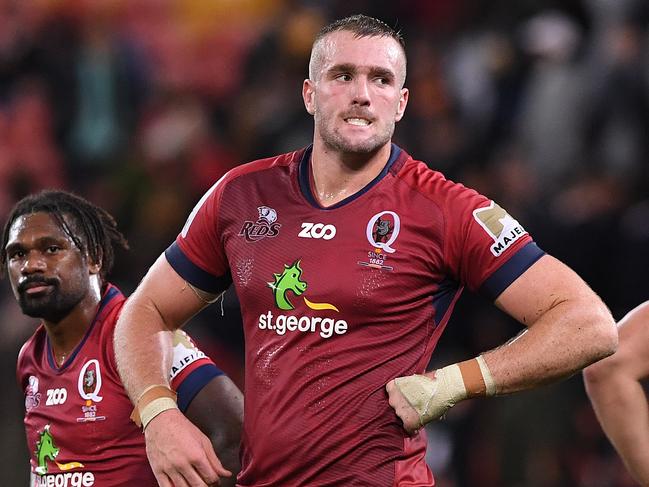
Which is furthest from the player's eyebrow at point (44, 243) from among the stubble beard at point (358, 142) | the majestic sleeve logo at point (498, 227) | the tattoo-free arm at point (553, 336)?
the tattoo-free arm at point (553, 336)

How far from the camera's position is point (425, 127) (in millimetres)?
8555

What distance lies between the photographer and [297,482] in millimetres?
3811

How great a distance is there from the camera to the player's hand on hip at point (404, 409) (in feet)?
12.2

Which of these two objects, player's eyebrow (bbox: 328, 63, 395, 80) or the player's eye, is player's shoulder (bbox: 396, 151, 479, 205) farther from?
the player's eye

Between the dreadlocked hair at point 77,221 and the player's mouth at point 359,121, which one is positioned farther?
the dreadlocked hair at point 77,221

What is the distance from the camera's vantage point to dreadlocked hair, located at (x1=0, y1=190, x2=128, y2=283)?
498 centimetres

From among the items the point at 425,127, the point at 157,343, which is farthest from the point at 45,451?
the point at 425,127

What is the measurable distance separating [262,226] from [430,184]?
57 cm

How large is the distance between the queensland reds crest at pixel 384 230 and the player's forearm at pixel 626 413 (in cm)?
119

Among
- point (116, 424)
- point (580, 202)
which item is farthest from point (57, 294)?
point (580, 202)

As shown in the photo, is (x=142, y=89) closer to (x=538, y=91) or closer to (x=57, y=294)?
(x=538, y=91)

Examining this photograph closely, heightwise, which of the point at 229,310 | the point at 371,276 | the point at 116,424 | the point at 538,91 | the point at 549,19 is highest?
the point at 549,19

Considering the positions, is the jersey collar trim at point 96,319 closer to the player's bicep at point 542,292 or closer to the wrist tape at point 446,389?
the wrist tape at point 446,389

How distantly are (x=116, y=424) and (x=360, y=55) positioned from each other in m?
1.69
